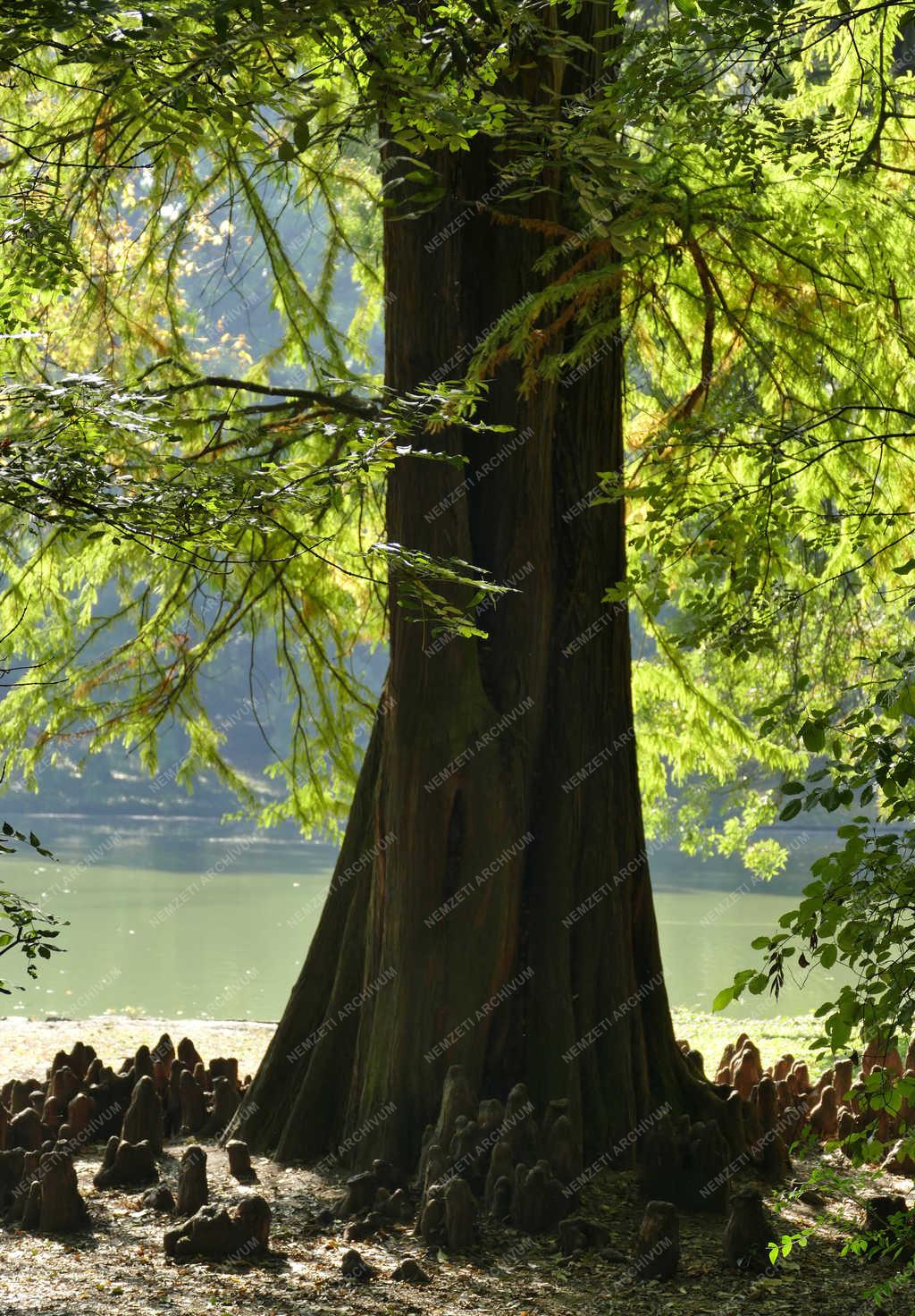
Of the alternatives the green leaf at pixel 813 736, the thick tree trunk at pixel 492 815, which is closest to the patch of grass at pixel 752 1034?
the thick tree trunk at pixel 492 815

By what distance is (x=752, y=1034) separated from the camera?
9742 millimetres

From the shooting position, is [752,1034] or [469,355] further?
[752,1034]

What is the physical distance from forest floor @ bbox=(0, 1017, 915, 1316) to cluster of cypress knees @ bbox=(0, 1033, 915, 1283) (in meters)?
0.06

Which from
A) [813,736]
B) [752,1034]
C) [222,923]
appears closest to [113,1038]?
[752,1034]

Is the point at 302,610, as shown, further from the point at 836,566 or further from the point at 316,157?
the point at 836,566

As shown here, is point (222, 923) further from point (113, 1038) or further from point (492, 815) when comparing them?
point (492, 815)

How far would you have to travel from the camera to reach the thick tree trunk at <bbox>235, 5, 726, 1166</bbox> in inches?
184

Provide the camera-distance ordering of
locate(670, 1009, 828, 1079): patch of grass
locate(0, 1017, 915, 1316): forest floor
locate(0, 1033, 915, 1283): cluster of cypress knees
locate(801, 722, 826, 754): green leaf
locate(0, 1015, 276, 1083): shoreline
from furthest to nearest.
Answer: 1. locate(670, 1009, 828, 1079): patch of grass
2. locate(0, 1015, 276, 1083): shoreline
3. locate(0, 1033, 915, 1283): cluster of cypress knees
4. locate(0, 1017, 915, 1316): forest floor
5. locate(801, 722, 826, 754): green leaf

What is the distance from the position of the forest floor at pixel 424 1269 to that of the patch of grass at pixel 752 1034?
373cm

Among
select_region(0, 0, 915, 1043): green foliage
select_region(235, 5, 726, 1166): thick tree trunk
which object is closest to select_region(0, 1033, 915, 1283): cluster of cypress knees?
select_region(235, 5, 726, 1166): thick tree trunk

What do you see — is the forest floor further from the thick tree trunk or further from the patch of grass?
the patch of grass

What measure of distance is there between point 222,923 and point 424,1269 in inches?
656

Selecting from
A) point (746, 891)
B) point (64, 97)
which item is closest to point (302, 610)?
point (64, 97)

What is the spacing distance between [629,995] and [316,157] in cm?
425
